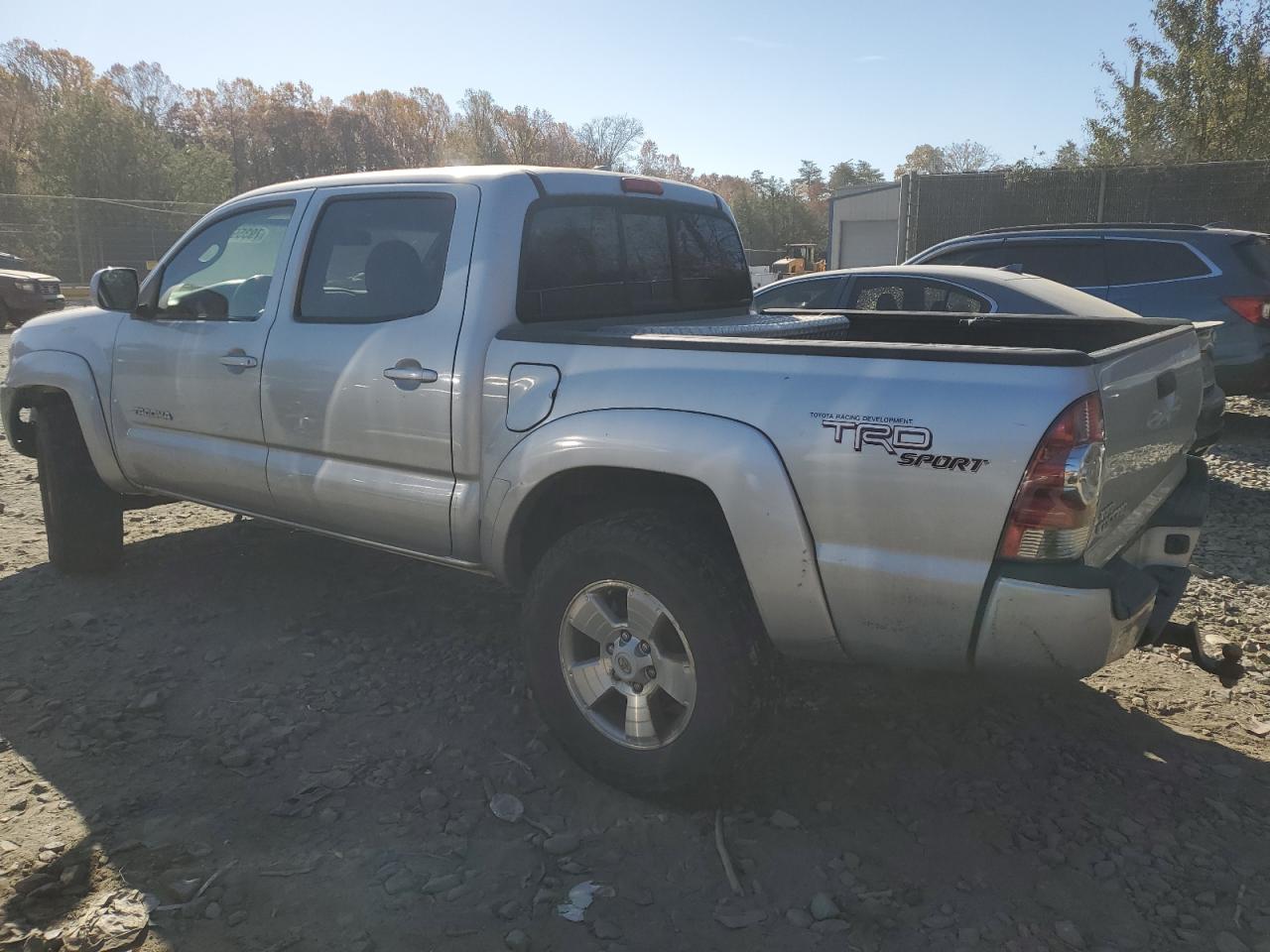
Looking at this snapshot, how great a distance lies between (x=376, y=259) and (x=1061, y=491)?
2.62 meters

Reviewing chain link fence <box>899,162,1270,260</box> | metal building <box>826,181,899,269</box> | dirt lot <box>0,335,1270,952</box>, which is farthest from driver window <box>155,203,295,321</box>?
metal building <box>826,181,899,269</box>

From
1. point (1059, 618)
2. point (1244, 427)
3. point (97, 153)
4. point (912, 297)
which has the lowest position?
point (1244, 427)

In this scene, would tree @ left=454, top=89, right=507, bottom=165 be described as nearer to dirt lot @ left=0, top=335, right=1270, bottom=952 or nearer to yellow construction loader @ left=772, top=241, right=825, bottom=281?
yellow construction loader @ left=772, top=241, right=825, bottom=281

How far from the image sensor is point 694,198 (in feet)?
14.5

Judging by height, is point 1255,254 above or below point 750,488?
above

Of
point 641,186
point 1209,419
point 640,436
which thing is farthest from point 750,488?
point 1209,419

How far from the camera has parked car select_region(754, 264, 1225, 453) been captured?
21.3 feet

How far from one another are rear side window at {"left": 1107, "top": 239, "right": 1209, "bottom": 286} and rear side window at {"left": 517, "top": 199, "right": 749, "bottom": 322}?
5.01 meters

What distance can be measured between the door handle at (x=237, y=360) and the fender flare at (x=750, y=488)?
5.84ft

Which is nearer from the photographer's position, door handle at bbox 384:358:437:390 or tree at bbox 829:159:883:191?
door handle at bbox 384:358:437:390

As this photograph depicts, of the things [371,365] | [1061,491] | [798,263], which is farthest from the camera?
[798,263]

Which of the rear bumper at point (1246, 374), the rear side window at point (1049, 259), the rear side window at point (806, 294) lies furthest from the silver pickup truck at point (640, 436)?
the rear side window at point (1049, 259)

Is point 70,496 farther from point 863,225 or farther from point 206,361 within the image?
point 863,225

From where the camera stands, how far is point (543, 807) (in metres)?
3.06
